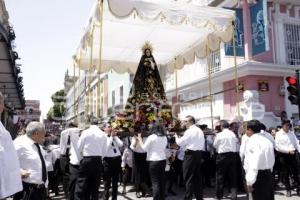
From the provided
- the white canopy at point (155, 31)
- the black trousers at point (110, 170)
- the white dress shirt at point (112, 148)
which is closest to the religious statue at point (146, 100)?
the white canopy at point (155, 31)

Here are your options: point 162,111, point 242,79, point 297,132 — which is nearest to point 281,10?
point 242,79

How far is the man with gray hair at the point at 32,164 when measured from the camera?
178 inches

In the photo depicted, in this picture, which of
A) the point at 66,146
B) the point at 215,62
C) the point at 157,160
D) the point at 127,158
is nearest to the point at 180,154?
the point at 127,158

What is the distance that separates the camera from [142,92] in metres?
11.2

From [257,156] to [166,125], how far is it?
5.11 metres

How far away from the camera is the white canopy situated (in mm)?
8805

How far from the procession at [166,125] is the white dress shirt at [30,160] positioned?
13 mm

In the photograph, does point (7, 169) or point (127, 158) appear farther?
point (127, 158)

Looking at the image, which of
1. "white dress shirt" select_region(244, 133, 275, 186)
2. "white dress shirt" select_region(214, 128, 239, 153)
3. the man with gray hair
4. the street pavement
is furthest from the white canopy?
"white dress shirt" select_region(244, 133, 275, 186)

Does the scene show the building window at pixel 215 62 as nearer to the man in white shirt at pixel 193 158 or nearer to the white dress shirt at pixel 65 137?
the man in white shirt at pixel 193 158

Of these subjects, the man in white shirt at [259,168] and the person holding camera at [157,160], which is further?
the person holding camera at [157,160]

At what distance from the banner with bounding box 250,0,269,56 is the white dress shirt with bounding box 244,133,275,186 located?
387 inches

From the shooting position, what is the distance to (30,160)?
4.53m

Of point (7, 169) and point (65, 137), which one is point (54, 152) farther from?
point (7, 169)
